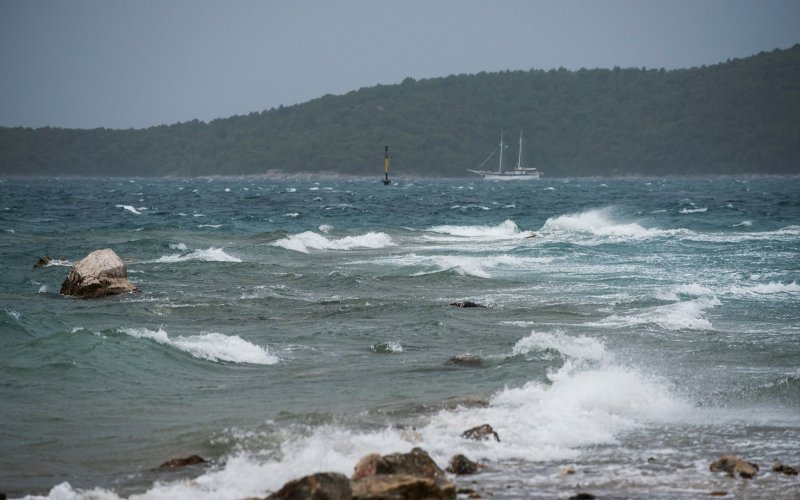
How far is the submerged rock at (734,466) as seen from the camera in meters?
8.48

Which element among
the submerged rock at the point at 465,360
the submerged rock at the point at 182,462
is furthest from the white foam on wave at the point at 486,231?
the submerged rock at the point at 182,462

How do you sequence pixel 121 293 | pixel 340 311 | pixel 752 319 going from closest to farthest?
pixel 752 319 → pixel 340 311 → pixel 121 293

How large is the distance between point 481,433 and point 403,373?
3.76m

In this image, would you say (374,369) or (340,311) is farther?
(340,311)

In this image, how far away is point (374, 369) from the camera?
1366 centimetres

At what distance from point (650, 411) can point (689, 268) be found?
1758 cm

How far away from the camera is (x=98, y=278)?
70.8ft

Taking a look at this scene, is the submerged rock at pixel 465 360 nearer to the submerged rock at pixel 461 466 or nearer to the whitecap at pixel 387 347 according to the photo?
the whitecap at pixel 387 347

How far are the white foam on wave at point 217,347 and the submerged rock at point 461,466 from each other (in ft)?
20.5

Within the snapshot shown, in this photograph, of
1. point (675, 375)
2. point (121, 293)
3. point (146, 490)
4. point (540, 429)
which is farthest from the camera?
point (121, 293)

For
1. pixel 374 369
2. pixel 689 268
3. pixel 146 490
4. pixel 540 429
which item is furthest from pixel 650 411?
pixel 689 268

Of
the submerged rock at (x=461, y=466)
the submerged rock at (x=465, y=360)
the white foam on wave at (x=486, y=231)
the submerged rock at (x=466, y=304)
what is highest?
the submerged rock at (x=461, y=466)

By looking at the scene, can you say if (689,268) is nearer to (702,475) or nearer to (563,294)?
(563,294)

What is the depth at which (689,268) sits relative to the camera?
28.0m
